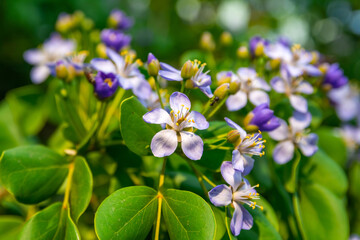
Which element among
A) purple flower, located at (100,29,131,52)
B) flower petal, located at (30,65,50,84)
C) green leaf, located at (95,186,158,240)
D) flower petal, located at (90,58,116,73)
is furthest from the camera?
flower petal, located at (30,65,50,84)

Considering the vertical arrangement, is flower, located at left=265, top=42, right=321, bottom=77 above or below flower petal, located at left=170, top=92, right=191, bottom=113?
below

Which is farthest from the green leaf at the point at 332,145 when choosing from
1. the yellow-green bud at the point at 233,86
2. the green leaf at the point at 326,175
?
the yellow-green bud at the point at 233,86

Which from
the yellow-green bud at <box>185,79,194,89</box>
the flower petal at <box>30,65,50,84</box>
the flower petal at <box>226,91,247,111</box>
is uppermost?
the yellow-green bud at <box>185,79,194,89</box>

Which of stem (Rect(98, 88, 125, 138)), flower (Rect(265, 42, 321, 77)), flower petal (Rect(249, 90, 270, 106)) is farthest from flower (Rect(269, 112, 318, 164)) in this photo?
stem (Rect(98, 88, 125, 138))

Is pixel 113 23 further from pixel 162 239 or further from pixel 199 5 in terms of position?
pixel 199 5

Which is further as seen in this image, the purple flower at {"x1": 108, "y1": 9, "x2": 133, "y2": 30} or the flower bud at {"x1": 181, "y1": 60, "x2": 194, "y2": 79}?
the purple flower at {"x1": 108, "y1": 9, "x2": 133, "y2": 30}

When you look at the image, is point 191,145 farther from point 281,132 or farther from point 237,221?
point 281,132

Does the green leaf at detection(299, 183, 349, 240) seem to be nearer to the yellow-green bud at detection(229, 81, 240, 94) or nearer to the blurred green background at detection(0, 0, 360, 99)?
the yellow-green bud at detection(229, 81, 240, 94)
